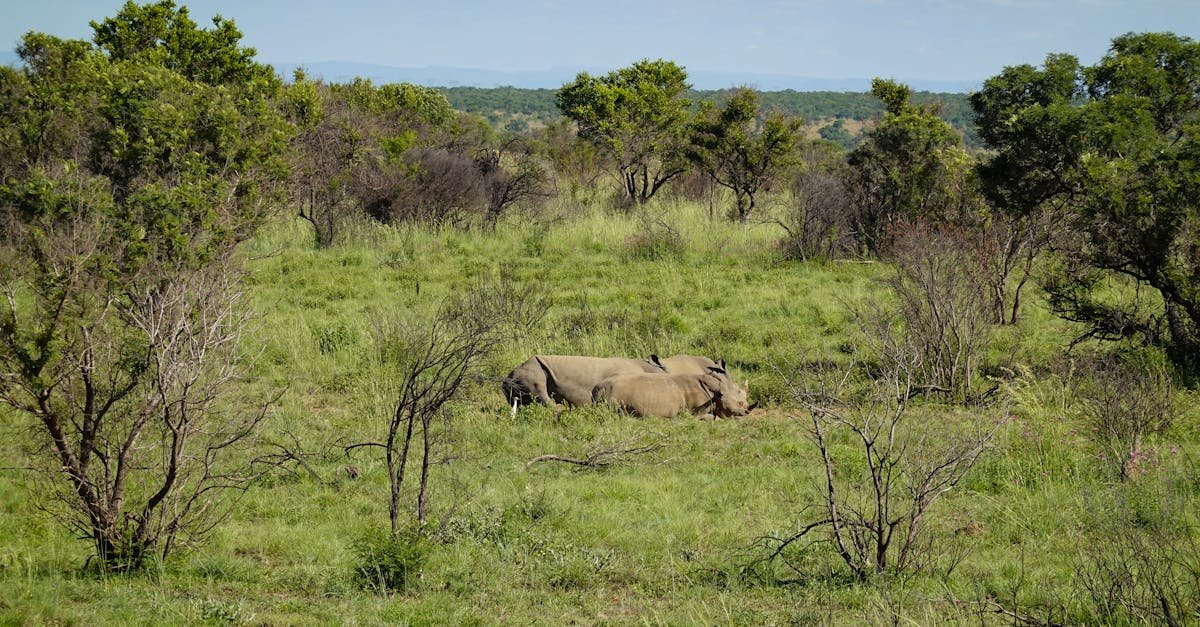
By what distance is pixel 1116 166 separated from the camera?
1011 cm

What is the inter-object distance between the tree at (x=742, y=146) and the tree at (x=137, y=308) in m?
10.6

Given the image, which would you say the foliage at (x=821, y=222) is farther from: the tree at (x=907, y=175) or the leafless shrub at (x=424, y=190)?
the leafless shrub at (x=424, y=190)

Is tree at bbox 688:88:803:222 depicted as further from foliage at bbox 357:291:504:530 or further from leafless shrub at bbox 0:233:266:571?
leafless shrub at bbox 0:233:266:571

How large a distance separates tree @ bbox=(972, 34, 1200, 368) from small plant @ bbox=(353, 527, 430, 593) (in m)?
7.91

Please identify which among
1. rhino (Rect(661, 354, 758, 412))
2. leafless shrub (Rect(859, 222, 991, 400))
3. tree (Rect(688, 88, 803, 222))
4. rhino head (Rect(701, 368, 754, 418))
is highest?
tree (Rect(688, 88, 803, 222))

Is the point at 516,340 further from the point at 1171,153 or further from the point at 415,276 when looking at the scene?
the point at 1171,153

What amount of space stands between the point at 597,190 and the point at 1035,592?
872 inches

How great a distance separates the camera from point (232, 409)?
9.44 metres

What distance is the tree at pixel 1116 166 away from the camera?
9.99 metres

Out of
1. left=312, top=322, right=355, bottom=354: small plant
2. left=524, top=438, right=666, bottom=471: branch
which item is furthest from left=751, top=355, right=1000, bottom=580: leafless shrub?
left=312, top=322, right=355, bottom=354: small plant

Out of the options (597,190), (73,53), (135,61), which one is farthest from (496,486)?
(597,190)

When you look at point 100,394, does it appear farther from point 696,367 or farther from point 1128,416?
point 1128,416

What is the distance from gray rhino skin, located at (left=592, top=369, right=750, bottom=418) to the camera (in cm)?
1003

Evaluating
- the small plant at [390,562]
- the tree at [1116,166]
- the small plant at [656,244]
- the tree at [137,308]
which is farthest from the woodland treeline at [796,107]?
the small plant at [390,562]
